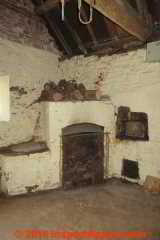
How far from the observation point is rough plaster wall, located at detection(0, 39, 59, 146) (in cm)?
429

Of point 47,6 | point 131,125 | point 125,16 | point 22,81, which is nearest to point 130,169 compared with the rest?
point 131,125

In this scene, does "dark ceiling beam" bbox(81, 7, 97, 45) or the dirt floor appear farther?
"dark ceiling beam" bbox(81, 7, 97, 45)

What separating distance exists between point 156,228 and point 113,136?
2.02 metres

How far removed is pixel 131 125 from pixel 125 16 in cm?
184

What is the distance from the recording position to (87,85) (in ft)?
15.8

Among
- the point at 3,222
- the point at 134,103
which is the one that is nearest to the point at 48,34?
the point at 134,103

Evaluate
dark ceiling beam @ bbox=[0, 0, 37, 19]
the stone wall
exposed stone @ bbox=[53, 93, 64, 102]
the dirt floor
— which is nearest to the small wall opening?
the dirt floor

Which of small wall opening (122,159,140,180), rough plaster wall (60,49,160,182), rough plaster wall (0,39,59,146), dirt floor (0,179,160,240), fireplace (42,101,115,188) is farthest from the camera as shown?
rough plaster wall (0,39,59,146)

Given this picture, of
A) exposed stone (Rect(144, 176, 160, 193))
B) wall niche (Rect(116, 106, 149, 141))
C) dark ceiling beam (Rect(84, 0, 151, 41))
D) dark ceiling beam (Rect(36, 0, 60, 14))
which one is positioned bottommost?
exposed stone (Rect(144, 176, 160, 193))

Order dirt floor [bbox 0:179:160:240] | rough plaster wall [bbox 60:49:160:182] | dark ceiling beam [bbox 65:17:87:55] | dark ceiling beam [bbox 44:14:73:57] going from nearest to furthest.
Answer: dirt floor [bbox 0:179:160:240], rough plaster wall [bbox 60:49:160:182], dark ceiling beam [bbox 65:17:87:55], dark ceiling beam [bbox 44:14:73:57]

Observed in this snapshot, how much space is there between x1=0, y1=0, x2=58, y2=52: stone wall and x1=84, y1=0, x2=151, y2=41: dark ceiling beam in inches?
77.9

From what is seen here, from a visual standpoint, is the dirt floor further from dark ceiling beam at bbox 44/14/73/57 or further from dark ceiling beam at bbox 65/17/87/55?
dark ceiling beam at bbox 44/14/73/57

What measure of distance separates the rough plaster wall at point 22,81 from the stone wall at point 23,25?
15cm

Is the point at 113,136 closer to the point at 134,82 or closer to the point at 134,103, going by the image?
the point at 134,103
